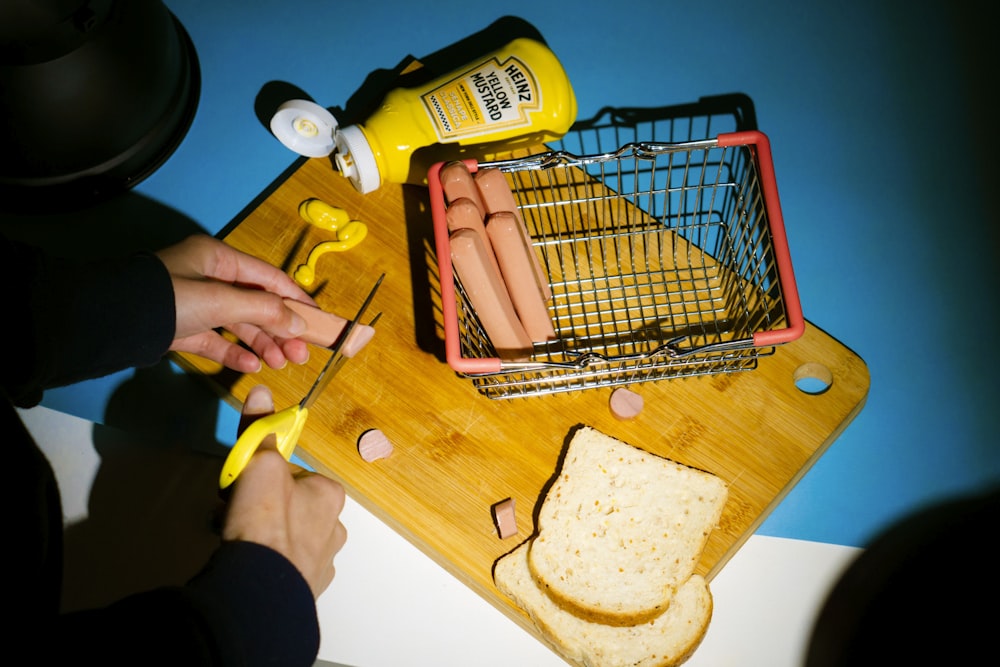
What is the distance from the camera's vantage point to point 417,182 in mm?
1317

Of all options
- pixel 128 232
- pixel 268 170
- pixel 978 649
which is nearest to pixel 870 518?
pixel 978 649

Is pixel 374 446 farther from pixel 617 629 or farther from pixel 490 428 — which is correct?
pixel 617 629

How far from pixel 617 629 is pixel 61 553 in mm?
693

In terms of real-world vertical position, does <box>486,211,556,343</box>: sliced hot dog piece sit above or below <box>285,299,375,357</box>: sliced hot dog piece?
above

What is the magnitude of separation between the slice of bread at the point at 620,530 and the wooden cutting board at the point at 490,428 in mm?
46

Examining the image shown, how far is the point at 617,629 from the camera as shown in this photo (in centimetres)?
108

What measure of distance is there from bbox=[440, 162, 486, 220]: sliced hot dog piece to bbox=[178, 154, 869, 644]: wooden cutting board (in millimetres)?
245

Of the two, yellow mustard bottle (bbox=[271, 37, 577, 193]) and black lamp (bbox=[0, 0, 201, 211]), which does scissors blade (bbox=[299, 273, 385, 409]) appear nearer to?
yellow mustard bottle (bbox=[271, 37, 577, 193])

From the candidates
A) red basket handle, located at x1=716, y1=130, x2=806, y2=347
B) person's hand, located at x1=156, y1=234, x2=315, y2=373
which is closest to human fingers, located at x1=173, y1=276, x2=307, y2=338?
person's hand, located at x1=156, y1=234, x2=315, y2=373

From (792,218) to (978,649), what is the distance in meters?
0.71

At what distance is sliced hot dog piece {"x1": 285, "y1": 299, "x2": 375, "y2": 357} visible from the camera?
1.16m

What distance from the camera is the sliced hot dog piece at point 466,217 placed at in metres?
1.05

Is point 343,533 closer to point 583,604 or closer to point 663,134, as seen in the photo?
point 583,604

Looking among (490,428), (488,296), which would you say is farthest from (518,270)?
(490,428)
